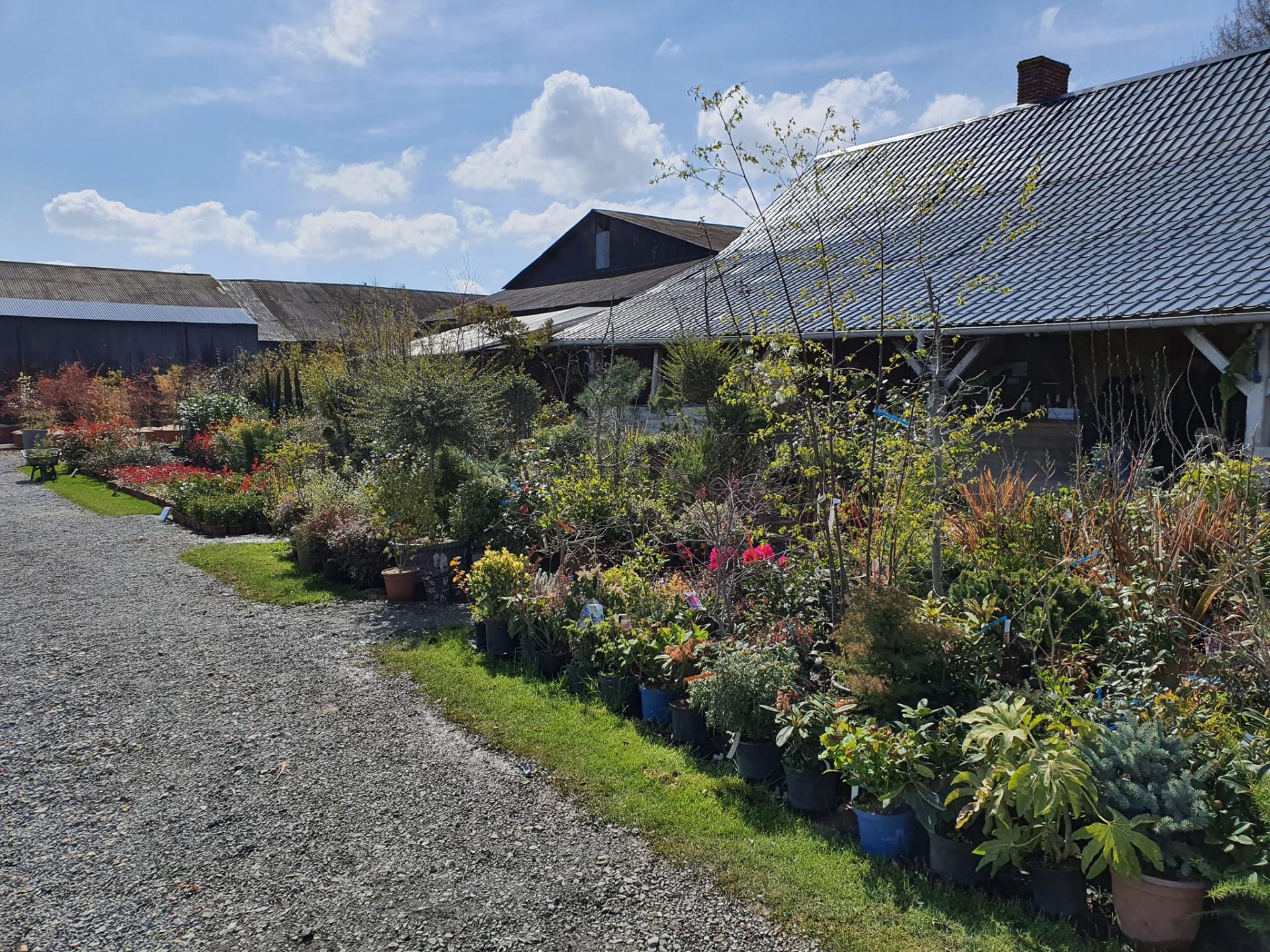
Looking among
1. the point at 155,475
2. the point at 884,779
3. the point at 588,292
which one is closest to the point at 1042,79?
the point at 588,292

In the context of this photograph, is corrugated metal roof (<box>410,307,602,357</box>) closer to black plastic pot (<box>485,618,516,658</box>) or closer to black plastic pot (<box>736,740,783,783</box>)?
black plastic pot (<box>485,618,516,658</box>)

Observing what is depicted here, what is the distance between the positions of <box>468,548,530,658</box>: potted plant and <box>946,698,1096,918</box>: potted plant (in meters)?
3.34

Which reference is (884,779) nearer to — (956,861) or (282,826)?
(956,861)

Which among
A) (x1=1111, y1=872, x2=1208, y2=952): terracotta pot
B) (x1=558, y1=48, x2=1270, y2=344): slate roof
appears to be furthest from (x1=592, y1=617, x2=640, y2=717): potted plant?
(x1=1111, y1=872, x2=1208, y2=952): terracotta pot

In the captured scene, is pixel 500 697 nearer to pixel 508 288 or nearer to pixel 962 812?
pixel 962 812

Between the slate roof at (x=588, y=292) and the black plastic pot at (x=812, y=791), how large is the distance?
16.3 m

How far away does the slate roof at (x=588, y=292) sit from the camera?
21.2 metres

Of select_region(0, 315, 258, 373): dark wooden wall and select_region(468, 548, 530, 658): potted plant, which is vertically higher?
select_region(0, 315, 258, 373): dark wooden wall

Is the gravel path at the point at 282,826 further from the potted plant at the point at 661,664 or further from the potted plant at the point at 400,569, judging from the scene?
the potted plant at the point at 400,569

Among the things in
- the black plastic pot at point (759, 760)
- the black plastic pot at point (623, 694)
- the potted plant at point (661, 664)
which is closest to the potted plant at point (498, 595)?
the black plastic pot at point (623, 694)

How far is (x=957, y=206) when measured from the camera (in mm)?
13047

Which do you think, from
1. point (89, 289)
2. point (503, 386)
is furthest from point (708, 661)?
point (89, 289)

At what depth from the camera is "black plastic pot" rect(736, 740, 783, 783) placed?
3912 mm

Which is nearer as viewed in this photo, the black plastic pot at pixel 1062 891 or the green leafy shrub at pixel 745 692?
the black plastic pot at pixel 1062 891
